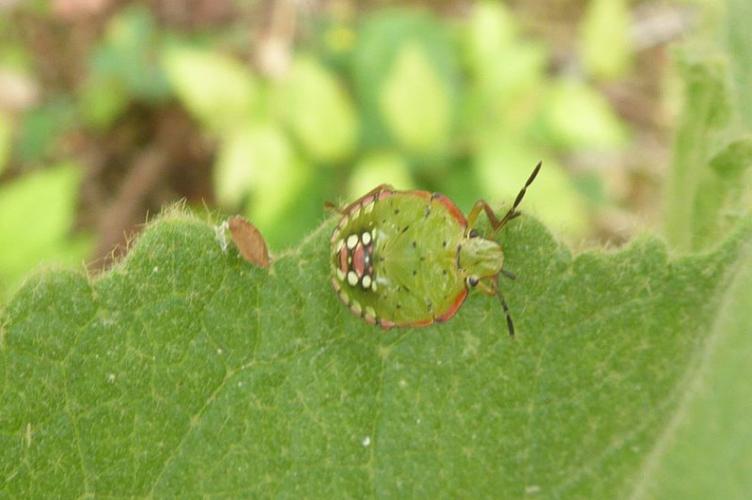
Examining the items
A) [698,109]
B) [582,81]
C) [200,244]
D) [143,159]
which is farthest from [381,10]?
[200,244]

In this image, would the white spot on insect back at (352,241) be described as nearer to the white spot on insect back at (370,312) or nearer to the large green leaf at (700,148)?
the white spot on insect back at (370,312)

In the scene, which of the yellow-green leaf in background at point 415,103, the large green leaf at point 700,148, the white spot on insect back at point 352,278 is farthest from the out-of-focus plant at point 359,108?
the white spot on insect back at point 352,278

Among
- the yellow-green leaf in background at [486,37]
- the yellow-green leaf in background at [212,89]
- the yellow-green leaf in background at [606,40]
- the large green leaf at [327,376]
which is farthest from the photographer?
the yellow-green leaf in background at [606,40]

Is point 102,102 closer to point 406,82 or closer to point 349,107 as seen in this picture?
point 349,107

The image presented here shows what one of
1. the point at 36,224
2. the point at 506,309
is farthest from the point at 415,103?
the point at 506,309

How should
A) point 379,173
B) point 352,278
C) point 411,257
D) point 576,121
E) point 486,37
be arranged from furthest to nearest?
point 486,37 → point 576,121 → point 379,173 → point 411,257 → point 352,278

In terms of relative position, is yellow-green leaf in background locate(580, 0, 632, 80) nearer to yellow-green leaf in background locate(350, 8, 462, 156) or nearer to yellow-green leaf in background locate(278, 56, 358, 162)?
yellow-green leaf in background locate(350, 8, 462, 156)

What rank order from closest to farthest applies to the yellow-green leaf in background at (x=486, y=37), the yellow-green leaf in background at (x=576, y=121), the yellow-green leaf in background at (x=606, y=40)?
the yellow-green leaf in background at (x=576, y=121) → the yellow-green leaf in background at (x=486, y=37) → the yellow-green leaf in background at (x=606, y=40)

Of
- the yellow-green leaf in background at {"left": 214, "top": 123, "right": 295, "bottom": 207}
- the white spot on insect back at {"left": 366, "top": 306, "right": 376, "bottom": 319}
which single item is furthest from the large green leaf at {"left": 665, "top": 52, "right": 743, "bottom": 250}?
the yellow-green leaf in background at {"left": 214, "top": 123, "right": 295, "bottom": 207}
